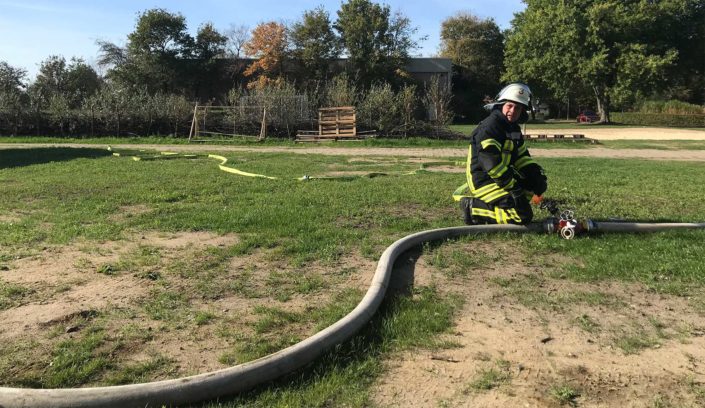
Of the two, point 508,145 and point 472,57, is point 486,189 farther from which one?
point 472,57

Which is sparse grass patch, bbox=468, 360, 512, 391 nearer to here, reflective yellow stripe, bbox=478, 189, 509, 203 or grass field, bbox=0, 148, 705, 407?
grass field, bbox=0, 148, 705, 407

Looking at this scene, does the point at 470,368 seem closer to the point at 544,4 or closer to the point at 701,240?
the point at 701,240

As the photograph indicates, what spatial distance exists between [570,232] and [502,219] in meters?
0.75

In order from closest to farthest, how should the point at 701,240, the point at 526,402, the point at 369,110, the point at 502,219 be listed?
the point at 526,402
the point at 701,240
the point at 502,219
the point at 369,110

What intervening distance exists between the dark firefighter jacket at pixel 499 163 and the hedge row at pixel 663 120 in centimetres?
4967

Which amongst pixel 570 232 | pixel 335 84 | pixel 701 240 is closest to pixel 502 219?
pixel 570 232

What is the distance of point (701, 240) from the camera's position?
5.89 metres

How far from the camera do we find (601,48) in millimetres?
42375


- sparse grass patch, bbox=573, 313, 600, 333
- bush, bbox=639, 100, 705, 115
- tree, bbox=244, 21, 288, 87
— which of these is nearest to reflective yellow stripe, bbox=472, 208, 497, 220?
sparse grass patch, bbox=573, 313, 600, 333

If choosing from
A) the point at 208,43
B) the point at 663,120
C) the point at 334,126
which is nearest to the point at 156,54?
the point at 208,43

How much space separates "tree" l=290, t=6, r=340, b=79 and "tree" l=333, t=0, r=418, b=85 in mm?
1240

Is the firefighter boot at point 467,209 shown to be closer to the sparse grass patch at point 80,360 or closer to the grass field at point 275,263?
the grass field at point 275,263

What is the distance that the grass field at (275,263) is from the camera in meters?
3.22

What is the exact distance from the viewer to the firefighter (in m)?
6.07
